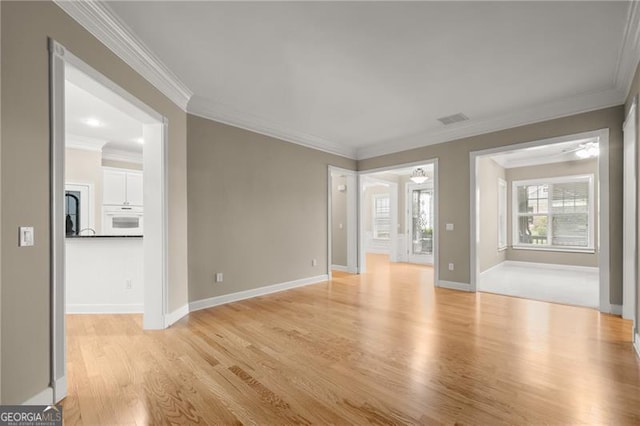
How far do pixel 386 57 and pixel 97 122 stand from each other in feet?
15.8

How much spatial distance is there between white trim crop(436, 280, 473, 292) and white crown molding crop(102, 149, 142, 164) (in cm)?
714

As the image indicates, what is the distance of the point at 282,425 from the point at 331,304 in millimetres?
2580

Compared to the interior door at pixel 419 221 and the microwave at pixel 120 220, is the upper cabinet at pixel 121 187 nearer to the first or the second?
the microwave at pixel 120 220

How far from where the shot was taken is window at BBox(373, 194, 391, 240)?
10469 mm

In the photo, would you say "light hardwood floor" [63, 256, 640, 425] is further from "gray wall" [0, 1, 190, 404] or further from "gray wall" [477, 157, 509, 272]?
"gray wall" [477, 157, 509, 272]

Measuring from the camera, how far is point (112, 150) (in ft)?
20.9

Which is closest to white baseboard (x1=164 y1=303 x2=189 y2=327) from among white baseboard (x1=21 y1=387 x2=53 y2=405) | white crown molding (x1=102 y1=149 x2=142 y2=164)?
white baseboard (x1=21 y1=387 x2=53 y2=405)

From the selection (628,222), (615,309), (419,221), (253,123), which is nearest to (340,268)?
(419,221)

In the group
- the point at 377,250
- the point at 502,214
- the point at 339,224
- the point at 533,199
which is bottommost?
the point at 377,250

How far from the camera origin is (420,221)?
893 centimetres

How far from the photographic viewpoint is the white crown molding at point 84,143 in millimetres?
5500

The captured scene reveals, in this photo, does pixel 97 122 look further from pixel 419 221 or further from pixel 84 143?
pixel 419 221

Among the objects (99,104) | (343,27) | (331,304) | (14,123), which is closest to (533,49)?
(343,27)

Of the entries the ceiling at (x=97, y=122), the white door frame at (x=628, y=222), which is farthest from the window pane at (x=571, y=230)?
the ceiling at (x=97, y=122)
